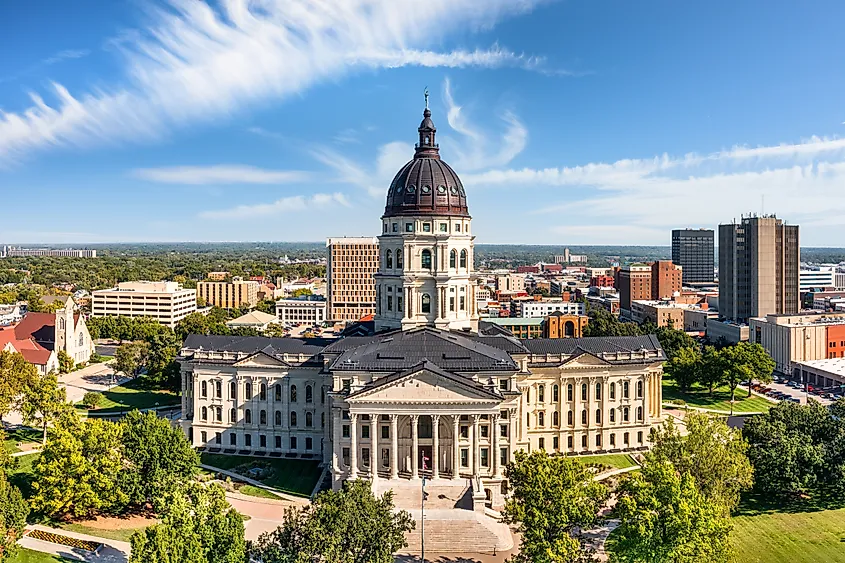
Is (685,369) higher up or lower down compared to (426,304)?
lower down

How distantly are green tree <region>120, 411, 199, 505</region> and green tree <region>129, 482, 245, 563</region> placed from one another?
13.5 metres

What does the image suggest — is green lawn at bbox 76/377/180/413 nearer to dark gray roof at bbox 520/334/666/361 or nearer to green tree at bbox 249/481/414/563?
dark gray roof at bbox 520/334/666/361

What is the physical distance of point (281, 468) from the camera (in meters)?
74.6

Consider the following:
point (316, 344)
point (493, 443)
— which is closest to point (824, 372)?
point (493, 443)

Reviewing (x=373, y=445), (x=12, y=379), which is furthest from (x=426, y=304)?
(x=12, y=379)

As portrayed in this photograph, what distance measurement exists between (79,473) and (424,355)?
31.7m

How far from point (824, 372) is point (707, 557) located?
8369 centimetres

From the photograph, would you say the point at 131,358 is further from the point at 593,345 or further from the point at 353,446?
the point at 593,345

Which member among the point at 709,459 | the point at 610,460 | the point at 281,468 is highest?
the point at 709,459

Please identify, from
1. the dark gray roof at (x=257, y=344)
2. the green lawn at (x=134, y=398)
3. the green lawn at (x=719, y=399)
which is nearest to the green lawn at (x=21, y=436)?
the green lawn at (x=134, y=398)

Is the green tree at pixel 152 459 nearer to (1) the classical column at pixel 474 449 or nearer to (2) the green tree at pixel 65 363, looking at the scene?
(1) the classical column at pixel 474 449

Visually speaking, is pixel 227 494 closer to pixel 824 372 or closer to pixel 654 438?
pixel 654 438

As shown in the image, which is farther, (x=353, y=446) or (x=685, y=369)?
(x=685, y=369)

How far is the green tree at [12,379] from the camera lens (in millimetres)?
81625
